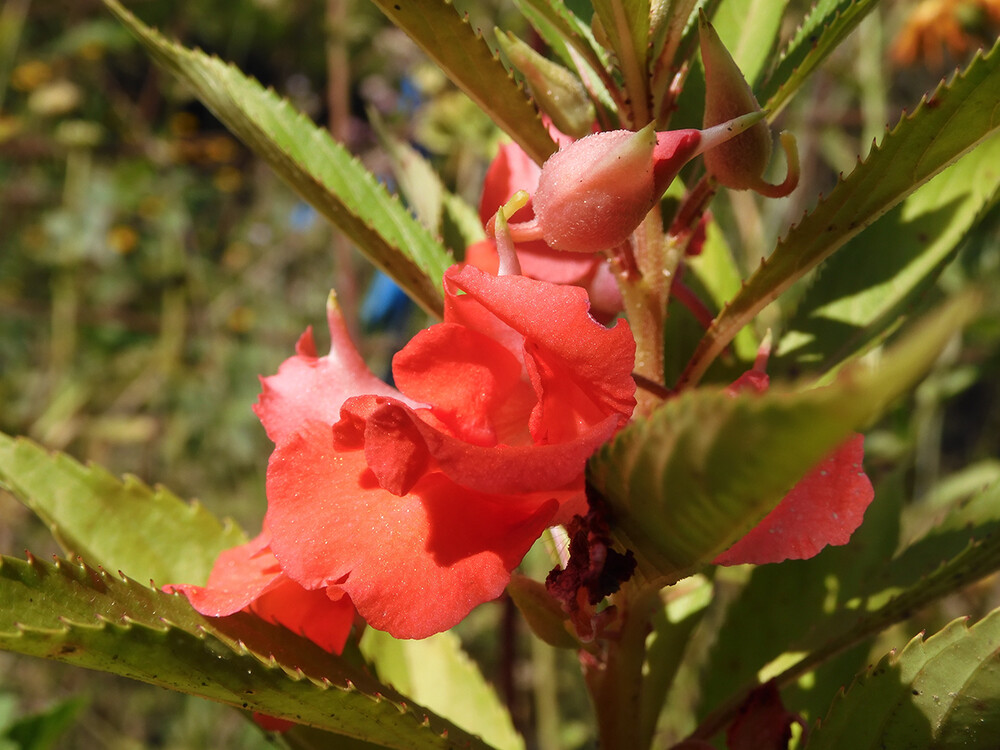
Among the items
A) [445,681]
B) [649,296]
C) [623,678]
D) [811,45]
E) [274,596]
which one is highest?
[811,45]

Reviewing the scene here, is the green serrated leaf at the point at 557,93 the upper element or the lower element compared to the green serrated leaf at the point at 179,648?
upper

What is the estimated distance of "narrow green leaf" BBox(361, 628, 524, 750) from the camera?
820 millimetres

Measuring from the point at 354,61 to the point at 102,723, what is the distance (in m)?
2.37

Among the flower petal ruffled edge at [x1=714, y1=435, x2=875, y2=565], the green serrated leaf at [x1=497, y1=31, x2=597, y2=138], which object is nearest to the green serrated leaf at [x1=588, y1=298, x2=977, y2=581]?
the flower petal ruffled edge at [x1=714, y1=435, x2=875, y2=565]

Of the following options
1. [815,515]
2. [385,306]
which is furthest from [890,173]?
[385,306]

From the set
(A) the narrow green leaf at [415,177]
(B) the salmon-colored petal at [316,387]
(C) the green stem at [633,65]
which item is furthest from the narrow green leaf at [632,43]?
(A) the narrow green leaf at [415,177]

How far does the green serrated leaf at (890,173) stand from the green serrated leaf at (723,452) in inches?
6.9

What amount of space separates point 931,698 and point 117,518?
1.96 ft

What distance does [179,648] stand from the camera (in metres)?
0.44

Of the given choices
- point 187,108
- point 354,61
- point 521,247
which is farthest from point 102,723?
point 187,108

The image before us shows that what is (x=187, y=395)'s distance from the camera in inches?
117

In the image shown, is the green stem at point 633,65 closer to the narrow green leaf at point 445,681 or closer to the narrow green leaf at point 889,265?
the narrow green leaf at point 889,265

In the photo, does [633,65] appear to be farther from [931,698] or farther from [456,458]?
[931,698]

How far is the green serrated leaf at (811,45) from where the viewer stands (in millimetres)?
521
